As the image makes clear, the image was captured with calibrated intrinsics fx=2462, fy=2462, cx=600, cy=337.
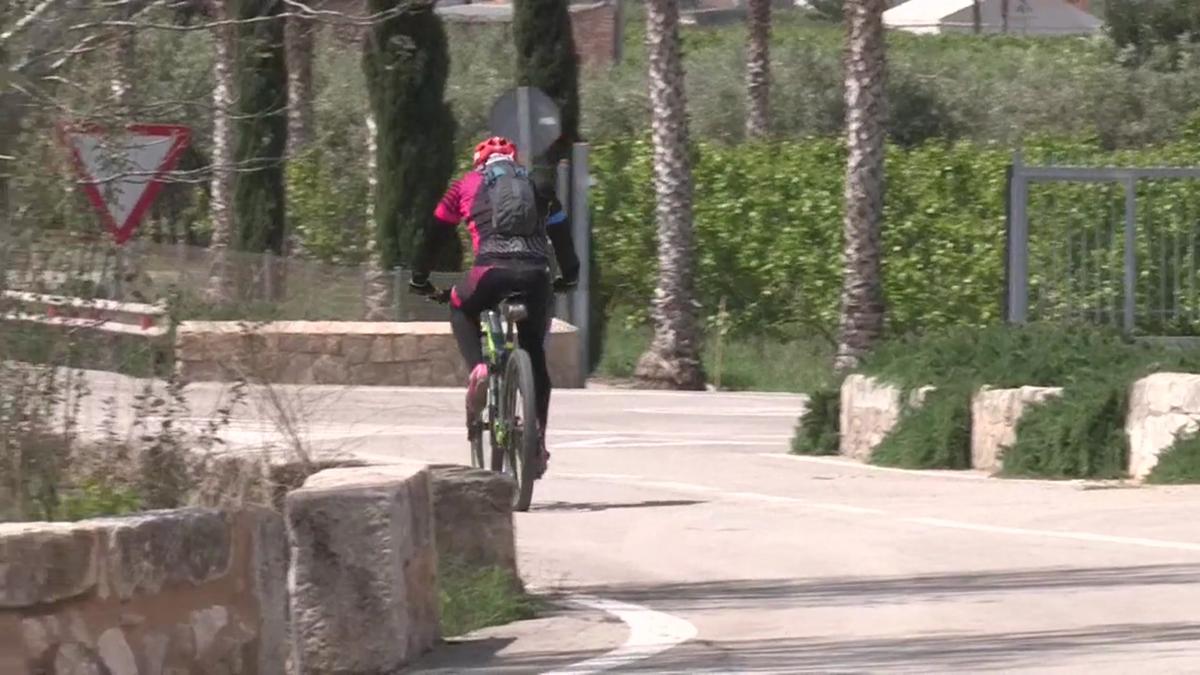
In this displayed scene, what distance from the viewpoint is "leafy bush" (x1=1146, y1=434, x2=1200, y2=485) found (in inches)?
477

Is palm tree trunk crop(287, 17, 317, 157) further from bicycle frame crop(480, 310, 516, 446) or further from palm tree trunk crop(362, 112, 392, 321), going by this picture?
bicycle frame crop(480, 310, 516, 446)

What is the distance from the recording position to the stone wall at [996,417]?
1327 cm

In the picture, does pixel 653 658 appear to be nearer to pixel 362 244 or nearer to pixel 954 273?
pixel 954 273

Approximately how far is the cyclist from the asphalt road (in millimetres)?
773

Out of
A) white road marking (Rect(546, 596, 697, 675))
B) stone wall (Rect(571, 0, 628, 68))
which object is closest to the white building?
stone wall (Rect(571, 0, 628, 68))

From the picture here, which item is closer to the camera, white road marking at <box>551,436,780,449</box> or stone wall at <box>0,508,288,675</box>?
stone wall at <box>0,508,288,675</box>

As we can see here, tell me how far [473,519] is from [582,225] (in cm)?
1806

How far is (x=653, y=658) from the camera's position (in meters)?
7.59

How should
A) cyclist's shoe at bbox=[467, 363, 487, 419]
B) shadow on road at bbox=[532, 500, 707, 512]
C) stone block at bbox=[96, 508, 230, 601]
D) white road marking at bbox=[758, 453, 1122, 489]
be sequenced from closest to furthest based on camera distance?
stone block at bbox=[96, 508, 230, 601] < cyclist's shoe at bbox=[467, 363, 487, 419] < shadow on road at bbox=[532, 500, 707, 512] < white road marking at bbox=[758, 453, 1122, 489]

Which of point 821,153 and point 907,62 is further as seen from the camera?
point 907,62

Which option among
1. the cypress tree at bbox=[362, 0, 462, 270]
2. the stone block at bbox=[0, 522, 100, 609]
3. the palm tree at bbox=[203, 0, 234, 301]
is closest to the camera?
the stone block at bbox=[0, 522, 100, 609]

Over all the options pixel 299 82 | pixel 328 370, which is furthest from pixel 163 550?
pixel 299 82

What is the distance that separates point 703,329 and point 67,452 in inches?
904

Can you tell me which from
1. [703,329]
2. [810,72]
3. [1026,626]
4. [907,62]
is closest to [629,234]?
[703,329]
